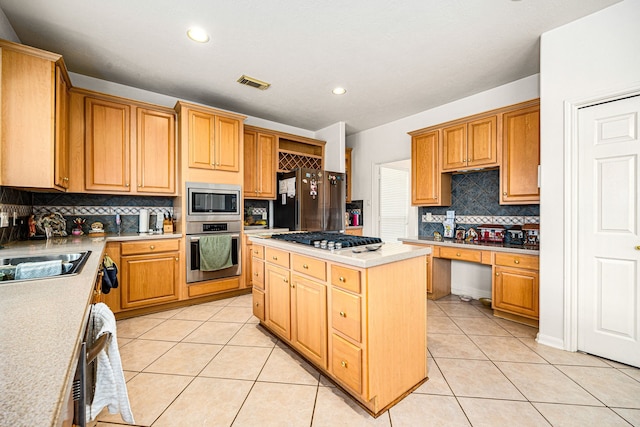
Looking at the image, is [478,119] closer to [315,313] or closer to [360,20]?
[360,20]

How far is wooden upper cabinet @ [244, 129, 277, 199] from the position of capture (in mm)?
3959

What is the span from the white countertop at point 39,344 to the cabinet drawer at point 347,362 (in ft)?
4.15

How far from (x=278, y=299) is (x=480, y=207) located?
2.81 m

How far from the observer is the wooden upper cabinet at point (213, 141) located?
3.27 meters

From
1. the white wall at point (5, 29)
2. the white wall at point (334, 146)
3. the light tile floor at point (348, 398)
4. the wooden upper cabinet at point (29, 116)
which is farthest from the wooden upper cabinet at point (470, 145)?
the white wall at point (5, 29)

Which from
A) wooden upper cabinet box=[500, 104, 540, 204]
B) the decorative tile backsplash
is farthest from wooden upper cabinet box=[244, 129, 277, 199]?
wooden upper cabinet box=[500, 104, 540, 204]

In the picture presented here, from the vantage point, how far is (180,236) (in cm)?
317

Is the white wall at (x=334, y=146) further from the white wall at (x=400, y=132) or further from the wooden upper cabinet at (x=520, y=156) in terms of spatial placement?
the wooden upper cabinet at (x=520, y=156)

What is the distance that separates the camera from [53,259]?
71.8 inches

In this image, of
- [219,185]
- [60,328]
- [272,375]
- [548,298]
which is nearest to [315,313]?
[272,375]

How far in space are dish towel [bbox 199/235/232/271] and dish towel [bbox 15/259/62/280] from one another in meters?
1.60

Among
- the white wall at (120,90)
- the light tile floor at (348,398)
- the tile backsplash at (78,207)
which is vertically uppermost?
the white wall at (120,90)

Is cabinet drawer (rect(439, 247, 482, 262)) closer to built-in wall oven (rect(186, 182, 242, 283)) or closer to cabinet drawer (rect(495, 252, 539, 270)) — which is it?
cabinet drawer (rect(495, 252, 539, 270))

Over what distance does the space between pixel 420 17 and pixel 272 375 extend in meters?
2.92
